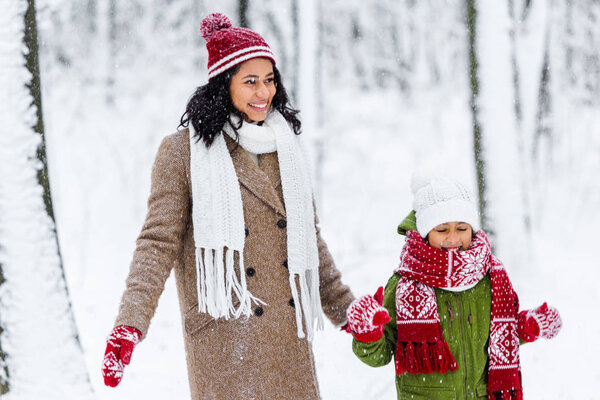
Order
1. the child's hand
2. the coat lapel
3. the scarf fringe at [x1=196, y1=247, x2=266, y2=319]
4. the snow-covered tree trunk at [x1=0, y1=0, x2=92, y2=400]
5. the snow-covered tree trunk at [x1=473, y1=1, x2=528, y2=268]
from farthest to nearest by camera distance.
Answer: the snow-covered tree trunk at [x1=473, y1=1, x2=528, y2=268] < the snow-covered tree trunk at [x1=0, y1=0, x2=92, y2=400] < the coat lapel < the scarf fringe at [x1=196, y1=247, x2=266, y2=319] < the child's hand

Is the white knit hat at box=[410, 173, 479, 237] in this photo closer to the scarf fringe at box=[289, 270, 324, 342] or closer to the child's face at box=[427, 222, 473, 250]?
the child's face at box=[427, 222, 473, 250]

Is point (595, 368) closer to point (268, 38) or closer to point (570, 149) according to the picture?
point (570, 149)

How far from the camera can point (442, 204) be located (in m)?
2.50

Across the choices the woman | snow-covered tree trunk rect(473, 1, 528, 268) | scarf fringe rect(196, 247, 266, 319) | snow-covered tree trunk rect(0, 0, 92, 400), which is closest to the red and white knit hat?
the woman

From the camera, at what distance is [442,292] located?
251 centimetres

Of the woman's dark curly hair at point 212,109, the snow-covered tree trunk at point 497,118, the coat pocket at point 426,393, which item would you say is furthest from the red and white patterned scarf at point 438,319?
the snow-covered tree trunk at point 497,118

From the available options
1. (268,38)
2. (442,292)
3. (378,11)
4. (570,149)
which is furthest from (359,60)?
(442,292)

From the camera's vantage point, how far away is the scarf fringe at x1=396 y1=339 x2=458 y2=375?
239 centimetres

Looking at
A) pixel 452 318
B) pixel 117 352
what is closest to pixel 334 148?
pixel 452 318

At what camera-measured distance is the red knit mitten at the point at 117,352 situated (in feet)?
6.70

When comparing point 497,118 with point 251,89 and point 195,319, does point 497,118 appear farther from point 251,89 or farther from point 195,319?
point 195,319

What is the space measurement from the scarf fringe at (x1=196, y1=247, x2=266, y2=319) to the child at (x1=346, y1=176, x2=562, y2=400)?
0.43m

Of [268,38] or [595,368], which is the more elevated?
[268,38]

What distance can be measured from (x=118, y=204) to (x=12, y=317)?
10.5m
